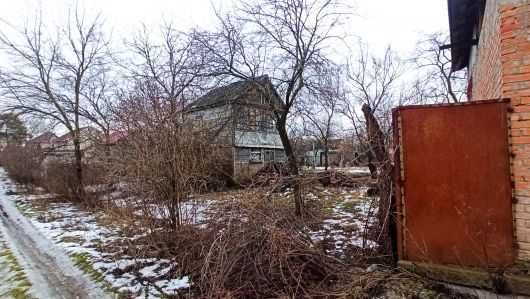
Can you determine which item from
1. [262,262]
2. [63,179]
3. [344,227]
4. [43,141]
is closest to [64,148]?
[63,179]

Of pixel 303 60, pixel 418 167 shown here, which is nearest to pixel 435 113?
pixel 418 167

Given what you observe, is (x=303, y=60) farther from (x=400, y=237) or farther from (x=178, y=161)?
(x=400, y=237)

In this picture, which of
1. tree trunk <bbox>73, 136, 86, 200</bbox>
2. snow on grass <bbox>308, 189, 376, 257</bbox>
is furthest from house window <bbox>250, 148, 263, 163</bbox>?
snow on grass <bbox>308, 189, 376, 257</bbox>

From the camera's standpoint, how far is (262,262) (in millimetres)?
3832

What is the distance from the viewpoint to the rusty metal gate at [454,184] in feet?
11.0

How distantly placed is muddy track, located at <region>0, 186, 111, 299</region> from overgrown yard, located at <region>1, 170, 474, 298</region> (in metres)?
0.17

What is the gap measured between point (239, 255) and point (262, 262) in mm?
300

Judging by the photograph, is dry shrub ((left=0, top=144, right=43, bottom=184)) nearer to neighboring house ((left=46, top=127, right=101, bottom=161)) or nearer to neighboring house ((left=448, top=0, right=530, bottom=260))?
neighboring house ((left=46, top=127, right=101, bottom=161))

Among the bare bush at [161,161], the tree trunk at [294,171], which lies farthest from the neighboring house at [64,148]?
the tree trunk at [294,171]

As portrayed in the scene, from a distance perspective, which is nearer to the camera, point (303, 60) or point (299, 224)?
point (299, 224)

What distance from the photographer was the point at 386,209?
14.0ft

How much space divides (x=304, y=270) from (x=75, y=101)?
15.0 m

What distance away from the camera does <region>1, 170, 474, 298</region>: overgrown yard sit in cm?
366

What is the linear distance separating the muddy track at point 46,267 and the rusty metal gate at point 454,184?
4097 millimetres
